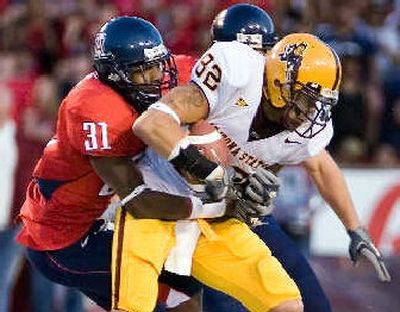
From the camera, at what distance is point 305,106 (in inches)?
157

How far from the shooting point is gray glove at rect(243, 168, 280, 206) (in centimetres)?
394

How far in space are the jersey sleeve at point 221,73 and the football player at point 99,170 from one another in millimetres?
267

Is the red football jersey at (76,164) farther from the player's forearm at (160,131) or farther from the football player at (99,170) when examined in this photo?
the player's forearm at (160,131)

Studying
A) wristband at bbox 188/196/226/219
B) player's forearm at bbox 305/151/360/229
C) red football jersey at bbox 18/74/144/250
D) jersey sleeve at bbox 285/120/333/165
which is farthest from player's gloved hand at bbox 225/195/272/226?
player's forearm at bbox 305/151/360/229

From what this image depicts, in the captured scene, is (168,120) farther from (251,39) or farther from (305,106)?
(251,39)

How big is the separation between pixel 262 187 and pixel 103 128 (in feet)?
1.85

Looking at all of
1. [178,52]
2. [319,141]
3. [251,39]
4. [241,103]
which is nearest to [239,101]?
[241,103]

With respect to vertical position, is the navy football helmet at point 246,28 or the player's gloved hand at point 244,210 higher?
the navy football helmet at point 246,28

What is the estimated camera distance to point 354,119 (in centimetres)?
729

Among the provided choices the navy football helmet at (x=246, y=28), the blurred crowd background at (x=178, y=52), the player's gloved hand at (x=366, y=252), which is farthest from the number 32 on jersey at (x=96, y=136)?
the blurred crowd background at (x=178, y=52)

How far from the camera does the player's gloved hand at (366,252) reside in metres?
4.38

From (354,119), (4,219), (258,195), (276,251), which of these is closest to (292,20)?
(354,119)

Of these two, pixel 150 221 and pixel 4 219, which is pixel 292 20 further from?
pixel 150 221

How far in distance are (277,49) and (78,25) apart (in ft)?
14.3
